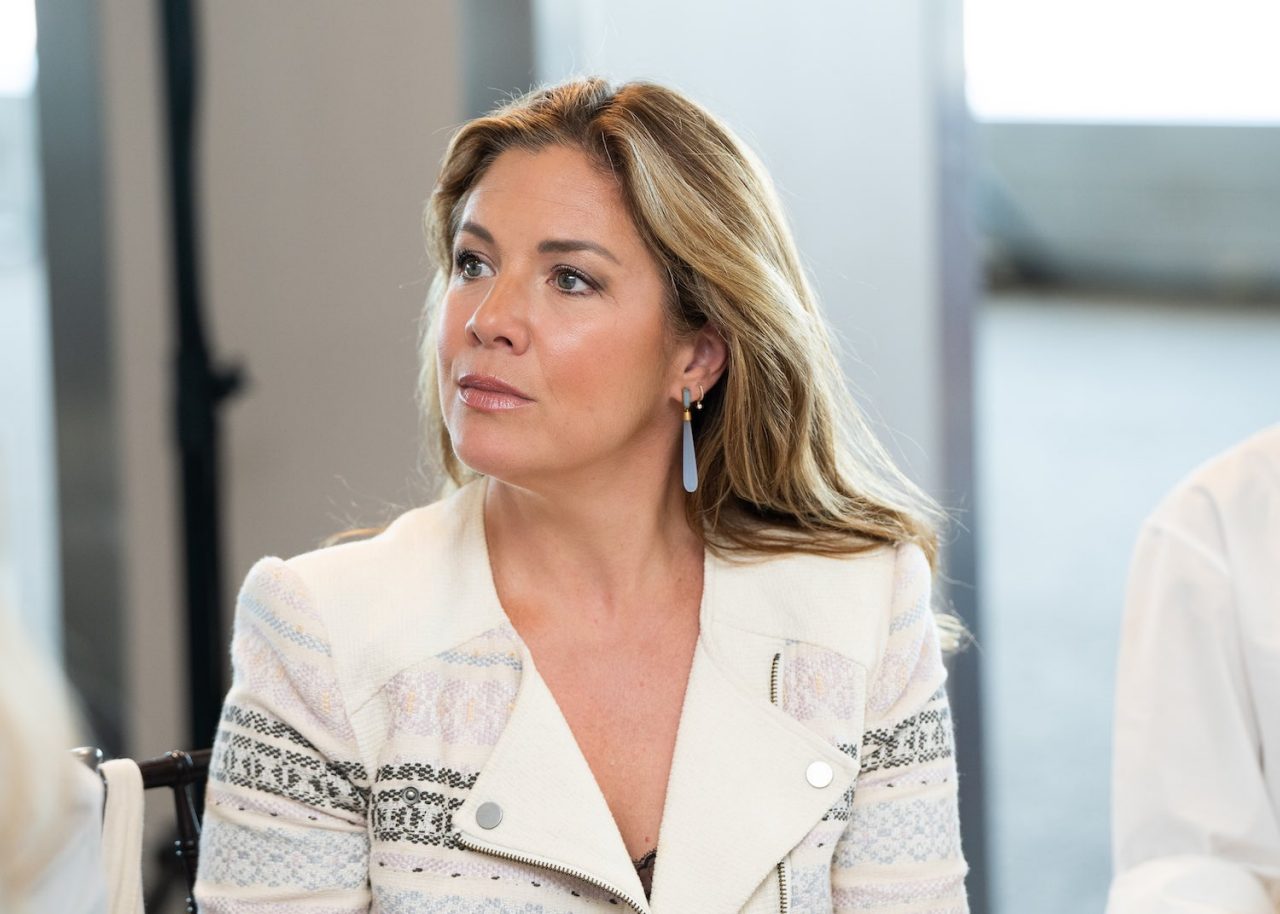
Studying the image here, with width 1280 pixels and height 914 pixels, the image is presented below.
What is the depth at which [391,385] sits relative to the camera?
2.67m

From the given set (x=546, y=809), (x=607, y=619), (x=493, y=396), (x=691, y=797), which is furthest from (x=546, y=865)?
(x=493, y=396)

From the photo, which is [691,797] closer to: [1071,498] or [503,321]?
[503,321]

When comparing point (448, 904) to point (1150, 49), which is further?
point (1150, 49)

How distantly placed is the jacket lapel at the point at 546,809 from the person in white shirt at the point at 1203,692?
20.0 inches

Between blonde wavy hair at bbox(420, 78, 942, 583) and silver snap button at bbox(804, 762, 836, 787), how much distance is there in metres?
0.24

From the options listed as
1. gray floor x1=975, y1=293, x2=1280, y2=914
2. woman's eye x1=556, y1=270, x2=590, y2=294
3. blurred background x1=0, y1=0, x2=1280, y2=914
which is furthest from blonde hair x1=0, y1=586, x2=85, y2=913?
gray floor x1=975, y1=293, x2=1280, y2=914

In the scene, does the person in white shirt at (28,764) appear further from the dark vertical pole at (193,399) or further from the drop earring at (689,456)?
the dark vertical pole at (193,399)

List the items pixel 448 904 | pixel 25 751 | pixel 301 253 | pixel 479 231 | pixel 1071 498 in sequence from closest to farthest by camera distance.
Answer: pixel 25 751, pixel 448 904, pixel 479 231, pixel 301 253, pixel 1071 498

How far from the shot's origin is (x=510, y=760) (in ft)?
5.18

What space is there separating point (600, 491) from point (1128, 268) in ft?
27.8

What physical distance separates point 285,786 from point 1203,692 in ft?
2.98

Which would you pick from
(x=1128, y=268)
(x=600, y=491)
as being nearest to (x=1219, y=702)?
(x=600, y=491)

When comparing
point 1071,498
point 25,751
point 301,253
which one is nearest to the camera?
point 25,751

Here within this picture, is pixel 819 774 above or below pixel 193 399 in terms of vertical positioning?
below
